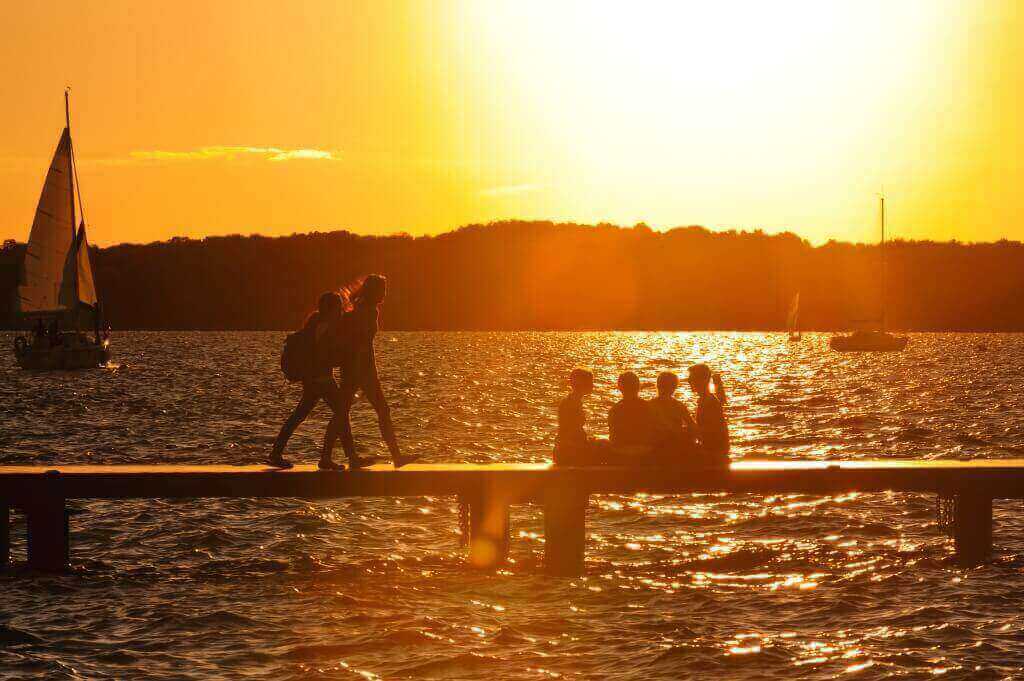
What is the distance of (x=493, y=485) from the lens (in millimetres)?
14695

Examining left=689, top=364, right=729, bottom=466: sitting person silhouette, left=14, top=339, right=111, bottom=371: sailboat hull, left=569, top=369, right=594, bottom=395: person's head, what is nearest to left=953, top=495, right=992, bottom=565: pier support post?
left=689, top=364, right=729, bottom=466: sitting person silhouette

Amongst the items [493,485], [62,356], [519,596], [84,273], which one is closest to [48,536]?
[493,485]

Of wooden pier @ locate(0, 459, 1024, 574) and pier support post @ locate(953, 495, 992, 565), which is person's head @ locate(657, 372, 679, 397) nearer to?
wooden pier @ locate(0, 459, 1024, 574)

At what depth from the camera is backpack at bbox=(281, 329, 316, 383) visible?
13656 millimetres

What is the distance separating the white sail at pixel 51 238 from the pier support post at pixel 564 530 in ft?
210

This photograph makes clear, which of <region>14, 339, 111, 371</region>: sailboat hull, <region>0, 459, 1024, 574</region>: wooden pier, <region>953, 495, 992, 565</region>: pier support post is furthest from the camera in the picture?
<region>14, 339, 111, 371</region>: sailboat hull

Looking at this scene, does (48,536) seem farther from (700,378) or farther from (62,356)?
(62,356)

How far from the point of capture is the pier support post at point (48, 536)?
15.0 meters

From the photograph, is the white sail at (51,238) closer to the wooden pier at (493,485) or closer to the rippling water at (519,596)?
the rippling water at (519,596)

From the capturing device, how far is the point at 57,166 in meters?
72.6

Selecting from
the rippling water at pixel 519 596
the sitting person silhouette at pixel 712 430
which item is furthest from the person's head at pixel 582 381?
the rippling water at pixel 519 596

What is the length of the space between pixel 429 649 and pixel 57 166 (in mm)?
66869

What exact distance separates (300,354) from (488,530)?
11.1 ft

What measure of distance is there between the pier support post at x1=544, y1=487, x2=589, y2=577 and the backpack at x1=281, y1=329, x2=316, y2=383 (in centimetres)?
330
